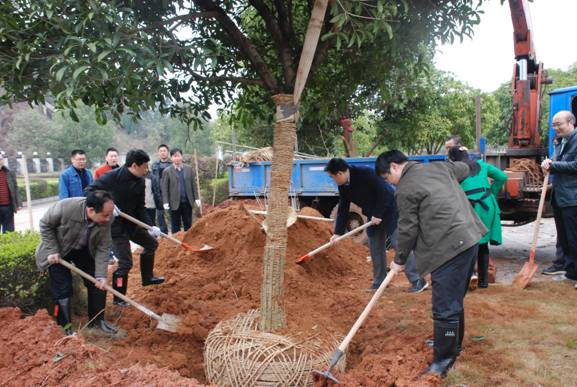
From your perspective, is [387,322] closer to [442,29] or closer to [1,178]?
[442,29]

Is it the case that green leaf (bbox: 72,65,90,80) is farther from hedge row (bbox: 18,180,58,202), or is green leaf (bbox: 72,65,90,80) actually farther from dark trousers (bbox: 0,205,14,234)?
hedge row (bbox: 18,180,58,202)

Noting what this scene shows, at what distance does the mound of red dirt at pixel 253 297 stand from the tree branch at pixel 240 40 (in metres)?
1.96

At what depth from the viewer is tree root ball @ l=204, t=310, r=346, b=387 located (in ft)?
10.4

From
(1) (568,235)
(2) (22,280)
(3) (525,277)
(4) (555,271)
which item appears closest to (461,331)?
(3) (525,277)

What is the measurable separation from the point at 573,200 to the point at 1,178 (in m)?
8.13

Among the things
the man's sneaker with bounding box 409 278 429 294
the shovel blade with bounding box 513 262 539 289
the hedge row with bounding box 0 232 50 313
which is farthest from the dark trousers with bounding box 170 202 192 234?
the shovel blade with bounding box 513 262 539 289

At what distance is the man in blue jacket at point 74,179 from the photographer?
5.91 meters

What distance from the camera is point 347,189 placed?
198 inches

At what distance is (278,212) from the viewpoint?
3.47 metres

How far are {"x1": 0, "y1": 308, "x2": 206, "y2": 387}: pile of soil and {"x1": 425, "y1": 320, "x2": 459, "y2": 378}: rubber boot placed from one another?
1.61 meters

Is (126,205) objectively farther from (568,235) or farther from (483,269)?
(568,235)

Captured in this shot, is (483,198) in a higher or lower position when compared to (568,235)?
higher

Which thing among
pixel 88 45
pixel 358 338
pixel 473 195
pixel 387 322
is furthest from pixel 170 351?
pixel 473 195

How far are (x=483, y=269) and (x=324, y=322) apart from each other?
7.26 feet
